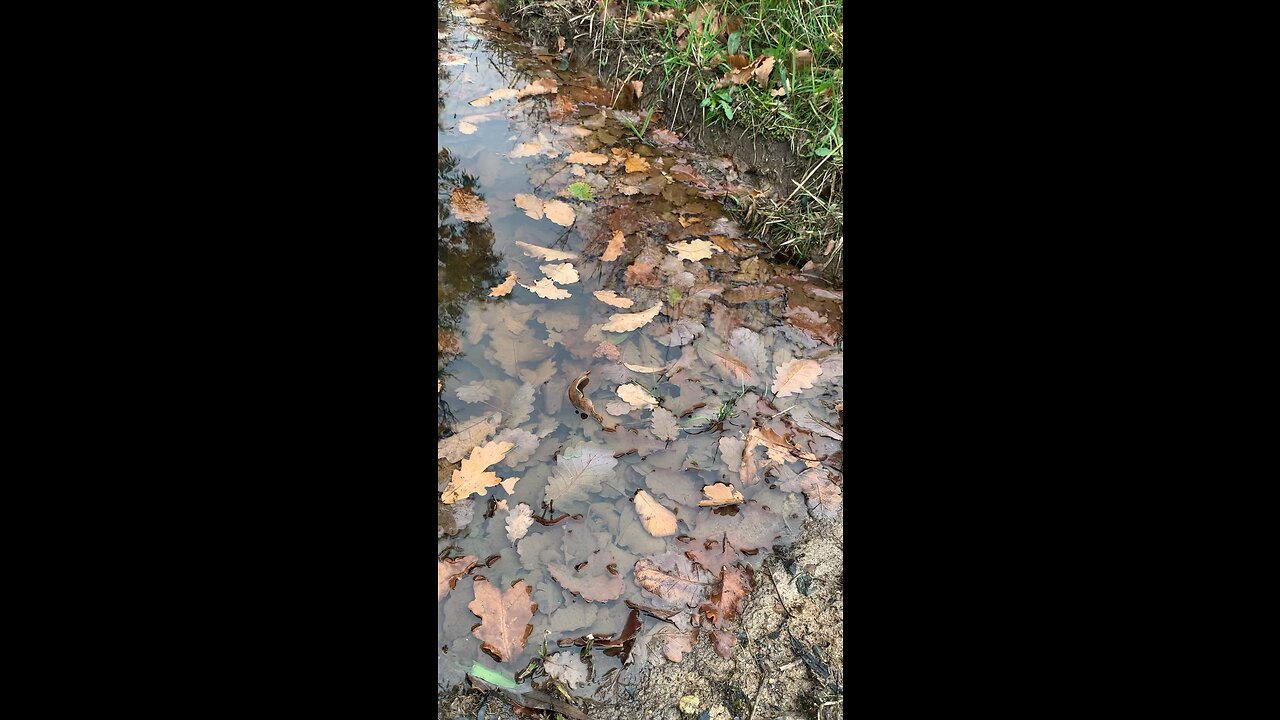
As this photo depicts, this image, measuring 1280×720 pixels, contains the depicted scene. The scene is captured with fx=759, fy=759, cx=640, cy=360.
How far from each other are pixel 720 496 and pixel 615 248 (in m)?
1.44

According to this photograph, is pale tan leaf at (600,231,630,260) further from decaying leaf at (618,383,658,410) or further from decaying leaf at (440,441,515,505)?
decaying leaf at (440,441,515,505)

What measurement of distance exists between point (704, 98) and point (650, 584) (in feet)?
9.24

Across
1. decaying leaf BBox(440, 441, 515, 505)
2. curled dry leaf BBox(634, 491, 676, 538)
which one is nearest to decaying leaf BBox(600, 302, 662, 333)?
decaying leaf BBox(440, 441, 515, 505)

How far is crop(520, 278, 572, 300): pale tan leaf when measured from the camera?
3109 mm

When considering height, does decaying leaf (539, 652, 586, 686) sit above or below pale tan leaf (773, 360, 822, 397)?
below

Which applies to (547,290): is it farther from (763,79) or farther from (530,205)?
(763,79)

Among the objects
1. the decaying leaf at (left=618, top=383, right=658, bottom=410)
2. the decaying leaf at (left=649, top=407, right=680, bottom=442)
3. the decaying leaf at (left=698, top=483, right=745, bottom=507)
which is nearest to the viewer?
the decaying leaf at (left=698, top=483, right=745, bottom=507)

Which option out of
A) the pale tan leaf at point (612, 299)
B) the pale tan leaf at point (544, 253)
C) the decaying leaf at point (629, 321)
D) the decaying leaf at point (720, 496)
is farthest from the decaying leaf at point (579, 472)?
the pale tan leaf at point (544, 253)

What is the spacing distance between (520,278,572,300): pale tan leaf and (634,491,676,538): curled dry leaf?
106 cm

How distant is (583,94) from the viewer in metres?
4.79

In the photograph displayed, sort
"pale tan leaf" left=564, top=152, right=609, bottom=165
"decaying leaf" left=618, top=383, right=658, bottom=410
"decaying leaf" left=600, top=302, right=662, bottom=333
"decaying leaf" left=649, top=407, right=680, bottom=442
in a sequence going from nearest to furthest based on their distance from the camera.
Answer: "decaying leaf" left=649, top=407, right=680, bottom=442, "decaying leaf" left=618, top=383, right=658, bottom=410, "decaying leaf" left=600, top=302, right=662, bottom=333, "pale tan leaf" left=564, top=152, right=609, bottom=165
